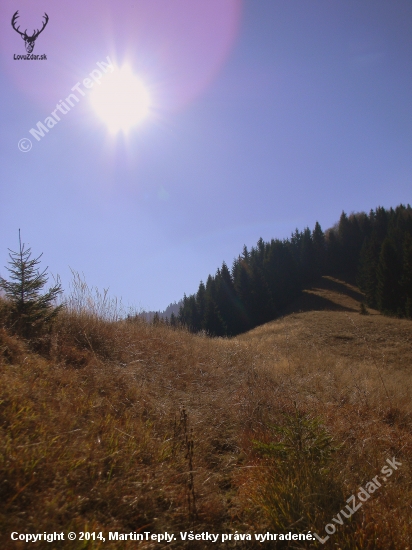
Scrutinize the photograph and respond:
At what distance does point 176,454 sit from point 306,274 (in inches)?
2436

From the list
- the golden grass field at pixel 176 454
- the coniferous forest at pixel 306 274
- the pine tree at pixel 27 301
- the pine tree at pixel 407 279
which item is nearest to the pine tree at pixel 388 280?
the coniferous forest at pixel 306 274

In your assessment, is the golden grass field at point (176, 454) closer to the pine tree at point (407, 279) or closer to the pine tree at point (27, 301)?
the pine tree at point (27, 301)

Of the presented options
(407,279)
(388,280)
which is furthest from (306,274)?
(407,279)

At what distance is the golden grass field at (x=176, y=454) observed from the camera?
186cm

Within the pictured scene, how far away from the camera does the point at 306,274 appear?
200 feet

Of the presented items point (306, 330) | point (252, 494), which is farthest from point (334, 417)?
point (306, 330)

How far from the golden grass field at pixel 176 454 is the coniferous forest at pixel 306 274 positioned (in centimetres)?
2749

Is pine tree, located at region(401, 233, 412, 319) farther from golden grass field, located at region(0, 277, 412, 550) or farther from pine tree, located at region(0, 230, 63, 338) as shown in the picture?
pine tree, located at region(0, 230, 63, 338)

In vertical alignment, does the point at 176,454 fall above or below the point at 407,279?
below

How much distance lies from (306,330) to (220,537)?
918 inches

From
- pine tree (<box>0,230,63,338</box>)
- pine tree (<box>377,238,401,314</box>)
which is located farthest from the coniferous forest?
pine tree (<box>0,230,63,338</box>)

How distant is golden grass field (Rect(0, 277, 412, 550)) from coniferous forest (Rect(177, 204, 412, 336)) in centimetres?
2749

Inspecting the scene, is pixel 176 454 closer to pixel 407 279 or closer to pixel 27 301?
pixel 27 301

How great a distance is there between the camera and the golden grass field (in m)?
1.86
